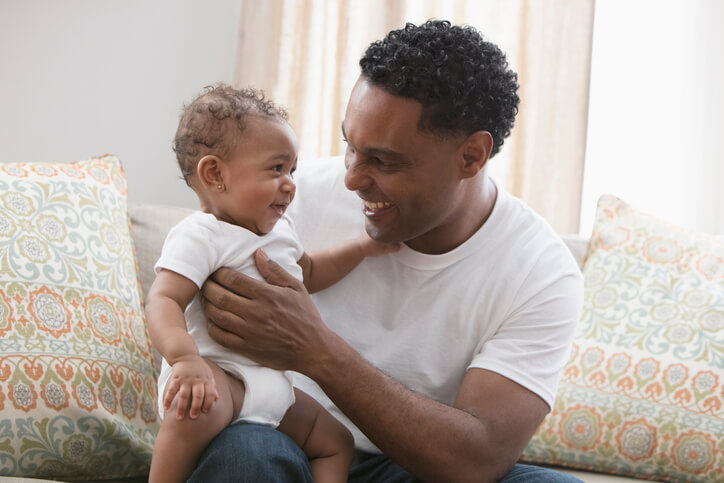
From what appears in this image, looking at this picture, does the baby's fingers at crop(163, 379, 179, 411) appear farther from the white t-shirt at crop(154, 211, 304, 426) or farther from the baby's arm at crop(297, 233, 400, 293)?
the baby's arm at crop(297, 233, 400, 293)

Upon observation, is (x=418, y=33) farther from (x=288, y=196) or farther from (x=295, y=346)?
(x=295, y=346)

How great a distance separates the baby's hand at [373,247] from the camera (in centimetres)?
159

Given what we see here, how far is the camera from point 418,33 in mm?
1572

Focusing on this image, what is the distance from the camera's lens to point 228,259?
135 cm

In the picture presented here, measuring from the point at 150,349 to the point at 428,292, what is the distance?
603 millimetres

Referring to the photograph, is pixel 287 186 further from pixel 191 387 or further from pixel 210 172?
pixel 191 387

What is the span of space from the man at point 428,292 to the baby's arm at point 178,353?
0.30ft

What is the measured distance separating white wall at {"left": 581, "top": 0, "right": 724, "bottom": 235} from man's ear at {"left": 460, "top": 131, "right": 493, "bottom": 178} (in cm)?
130

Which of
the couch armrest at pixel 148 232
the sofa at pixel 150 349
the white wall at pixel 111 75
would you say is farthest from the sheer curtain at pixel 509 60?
the couch armrest at pixel 148 232

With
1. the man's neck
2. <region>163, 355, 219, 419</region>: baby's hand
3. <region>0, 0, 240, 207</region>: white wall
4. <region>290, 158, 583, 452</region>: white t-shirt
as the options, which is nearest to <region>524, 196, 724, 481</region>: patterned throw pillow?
<region>290, 158, 583, 452</region>: white t-shirt

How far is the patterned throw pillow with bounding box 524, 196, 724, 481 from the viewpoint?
1.82m

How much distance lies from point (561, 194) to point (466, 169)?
113 centimetres

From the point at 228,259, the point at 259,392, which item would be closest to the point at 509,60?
the point at 228,259

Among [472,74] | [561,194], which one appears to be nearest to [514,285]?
[472,74]
